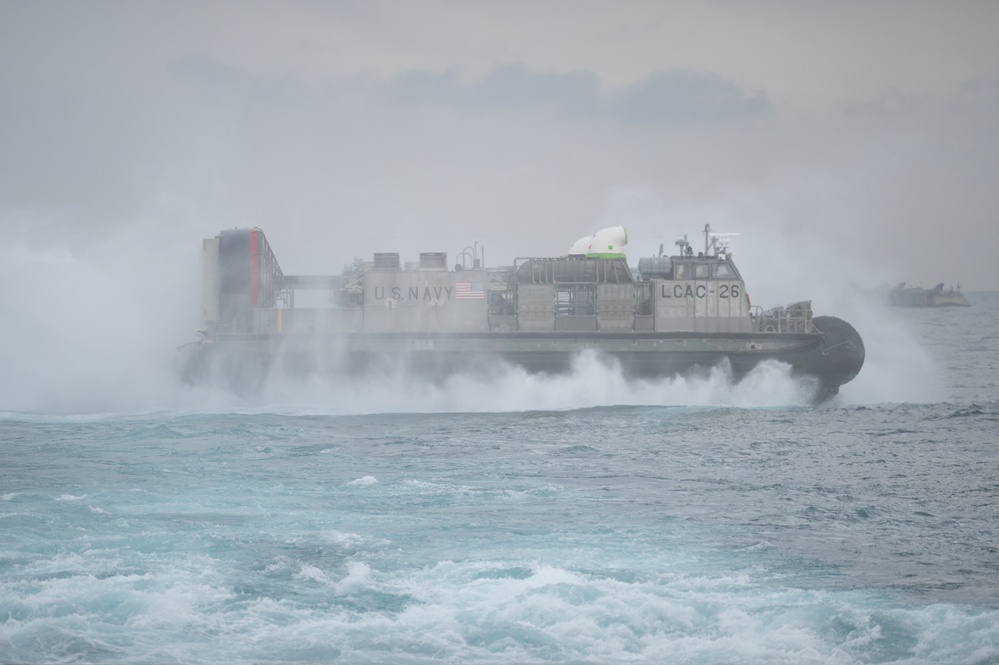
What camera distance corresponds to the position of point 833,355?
2977 cm

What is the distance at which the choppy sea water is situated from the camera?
1003 cm

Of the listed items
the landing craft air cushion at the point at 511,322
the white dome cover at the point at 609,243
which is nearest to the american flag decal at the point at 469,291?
the landing craft air cushion at the point at 511,322

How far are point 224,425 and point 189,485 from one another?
7.82 metres

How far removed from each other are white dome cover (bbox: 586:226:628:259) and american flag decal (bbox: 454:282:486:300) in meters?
3.82

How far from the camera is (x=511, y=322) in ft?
98.6

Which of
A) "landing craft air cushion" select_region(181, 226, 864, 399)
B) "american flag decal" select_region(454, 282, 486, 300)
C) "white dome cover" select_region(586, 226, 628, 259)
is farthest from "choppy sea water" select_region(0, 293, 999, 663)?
"white dome cover" select_region(586, 226, 628, 259)

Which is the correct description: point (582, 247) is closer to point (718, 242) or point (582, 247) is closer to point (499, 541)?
point (718, 242)

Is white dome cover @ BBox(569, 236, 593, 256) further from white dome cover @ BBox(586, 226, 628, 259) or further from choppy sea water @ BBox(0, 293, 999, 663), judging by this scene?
choppy sea water @ BBox(0, 293, 999, 663)

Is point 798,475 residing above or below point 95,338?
below

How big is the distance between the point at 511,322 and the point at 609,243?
4.32 metres

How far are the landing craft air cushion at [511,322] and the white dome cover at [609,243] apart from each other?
3.2 inches

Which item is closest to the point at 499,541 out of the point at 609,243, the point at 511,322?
the point at 511,322

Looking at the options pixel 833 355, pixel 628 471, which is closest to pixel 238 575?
pixel 628 471

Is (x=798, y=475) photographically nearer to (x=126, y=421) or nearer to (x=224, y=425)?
(x=224, y=425)
